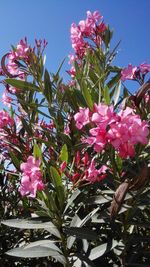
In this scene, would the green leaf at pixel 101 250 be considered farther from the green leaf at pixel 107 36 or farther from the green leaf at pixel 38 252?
the green leaf at pixel 107 36

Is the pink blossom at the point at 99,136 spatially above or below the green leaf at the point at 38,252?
above

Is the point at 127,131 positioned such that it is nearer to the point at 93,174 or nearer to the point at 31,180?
the point at 93,174

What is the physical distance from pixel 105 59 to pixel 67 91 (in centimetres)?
51

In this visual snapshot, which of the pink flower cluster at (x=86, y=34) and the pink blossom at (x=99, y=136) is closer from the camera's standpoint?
the pink blossom at (x=99, y=136)

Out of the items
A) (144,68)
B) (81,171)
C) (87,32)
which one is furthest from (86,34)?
(81,171)

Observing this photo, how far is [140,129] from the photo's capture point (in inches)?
38.9

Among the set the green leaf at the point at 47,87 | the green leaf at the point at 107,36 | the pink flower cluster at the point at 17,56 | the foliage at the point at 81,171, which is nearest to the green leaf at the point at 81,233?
the foliage at the point at 81,171

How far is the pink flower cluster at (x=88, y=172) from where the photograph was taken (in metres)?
1.13

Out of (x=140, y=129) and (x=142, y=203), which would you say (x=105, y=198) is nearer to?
(x=142, y=203)

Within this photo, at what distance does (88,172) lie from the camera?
3.76 ft

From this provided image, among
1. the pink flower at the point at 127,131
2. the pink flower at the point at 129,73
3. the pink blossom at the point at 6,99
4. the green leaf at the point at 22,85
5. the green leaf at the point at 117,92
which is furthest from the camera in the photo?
the pink blossom at the point at 6,99

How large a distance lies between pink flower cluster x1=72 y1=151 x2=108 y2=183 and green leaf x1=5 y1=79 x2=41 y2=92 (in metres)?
0.57

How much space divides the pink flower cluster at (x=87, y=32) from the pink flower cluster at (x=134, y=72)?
395 millimetres

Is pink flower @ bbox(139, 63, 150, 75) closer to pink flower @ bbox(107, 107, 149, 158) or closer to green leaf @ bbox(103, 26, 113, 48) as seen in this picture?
green leaf @ bbox(103, 26, 113, 48)
